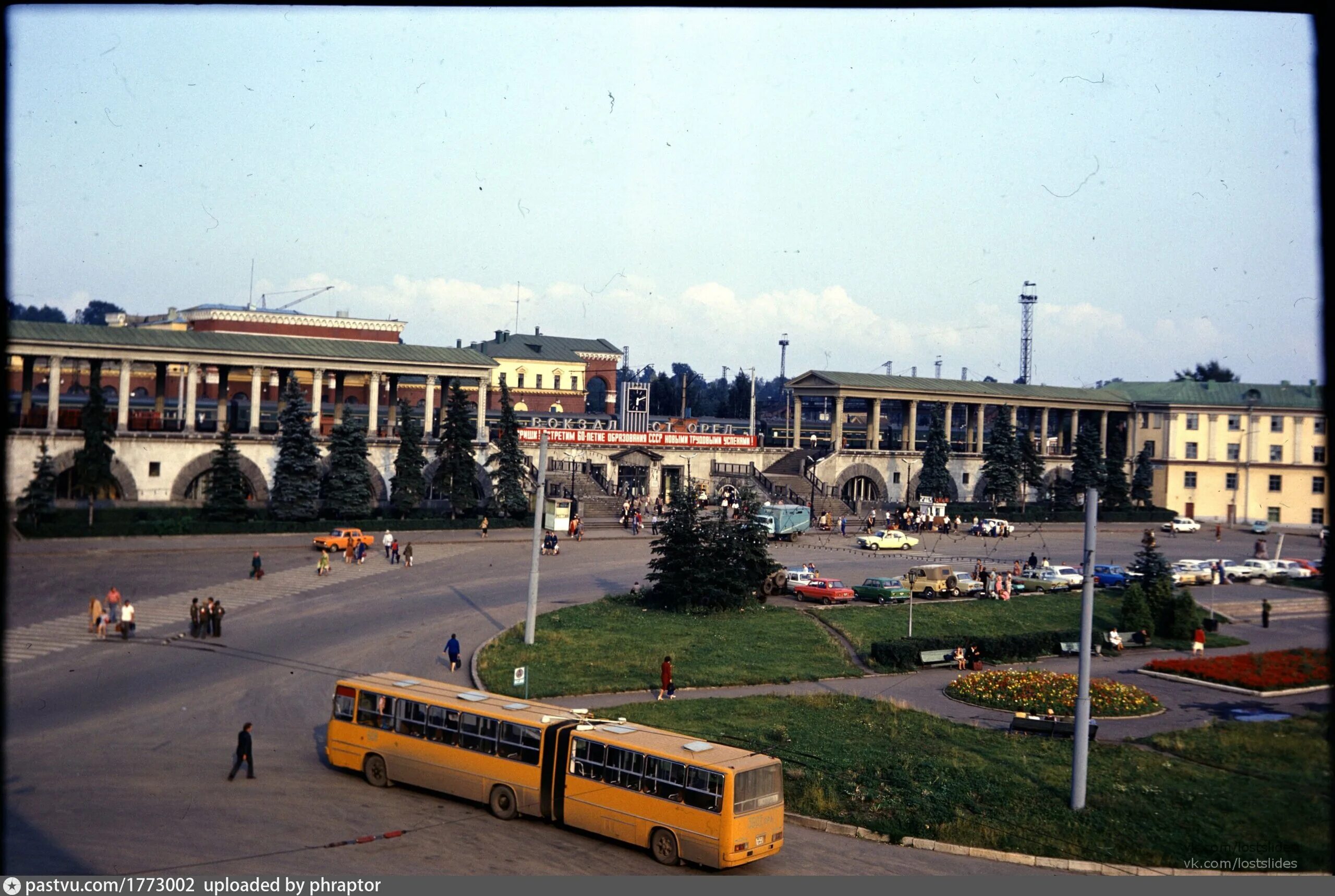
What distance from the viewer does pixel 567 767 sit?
17.8 meters

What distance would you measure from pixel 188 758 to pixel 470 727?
5.20 metres

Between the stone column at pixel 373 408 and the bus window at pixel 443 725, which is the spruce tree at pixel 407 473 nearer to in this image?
the stone column at pixel 373 408

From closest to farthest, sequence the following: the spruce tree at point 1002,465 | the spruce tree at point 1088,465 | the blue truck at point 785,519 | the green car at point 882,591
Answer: the green car at point 882,591, the blue truck at point 785,519, the spruce tree at point 1002,465, the spruce tree at point 1088,465

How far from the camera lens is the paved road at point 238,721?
15.5m

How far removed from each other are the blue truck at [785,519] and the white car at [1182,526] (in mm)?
24493

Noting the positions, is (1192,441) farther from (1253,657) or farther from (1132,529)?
(1253,657)

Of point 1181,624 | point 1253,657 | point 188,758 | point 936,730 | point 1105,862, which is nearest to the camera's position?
point 1105,862

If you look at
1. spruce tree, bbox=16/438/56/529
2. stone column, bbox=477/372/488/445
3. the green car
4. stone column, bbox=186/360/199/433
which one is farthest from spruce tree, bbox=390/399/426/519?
the green car

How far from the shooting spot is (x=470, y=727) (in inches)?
738

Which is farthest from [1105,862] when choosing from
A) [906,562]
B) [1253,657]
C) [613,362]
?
[613,362]

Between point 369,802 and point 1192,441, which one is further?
point 1192,441

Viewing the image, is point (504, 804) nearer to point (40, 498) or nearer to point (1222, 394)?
point (40, 498)

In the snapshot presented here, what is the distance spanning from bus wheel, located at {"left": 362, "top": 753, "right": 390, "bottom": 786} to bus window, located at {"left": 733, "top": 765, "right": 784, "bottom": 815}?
657 centimetres

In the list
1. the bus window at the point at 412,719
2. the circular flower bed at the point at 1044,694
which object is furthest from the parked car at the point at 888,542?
the bus window at the point at 412,719
